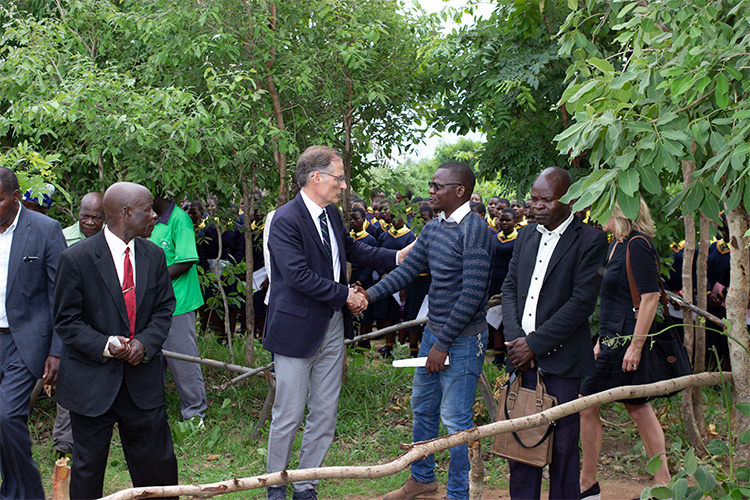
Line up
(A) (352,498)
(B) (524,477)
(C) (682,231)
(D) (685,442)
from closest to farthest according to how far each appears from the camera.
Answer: (B) (524,477) → (A) (352,498) → (D) (685,442) → (C) (682,231)

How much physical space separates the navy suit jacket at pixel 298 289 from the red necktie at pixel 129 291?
2.77ft

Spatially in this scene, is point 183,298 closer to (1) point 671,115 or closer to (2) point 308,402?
(2) point 308,402

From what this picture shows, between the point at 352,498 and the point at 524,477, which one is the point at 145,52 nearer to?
the point at 352,498

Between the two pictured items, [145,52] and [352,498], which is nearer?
[352,498]

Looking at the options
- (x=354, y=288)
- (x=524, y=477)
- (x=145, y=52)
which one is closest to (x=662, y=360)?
(x=524, y=477)

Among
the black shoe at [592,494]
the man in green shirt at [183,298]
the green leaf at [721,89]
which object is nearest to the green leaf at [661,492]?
the green leaf at [721,89]

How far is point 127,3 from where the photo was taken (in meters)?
6.38

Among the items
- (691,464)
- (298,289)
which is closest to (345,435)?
(298,289)

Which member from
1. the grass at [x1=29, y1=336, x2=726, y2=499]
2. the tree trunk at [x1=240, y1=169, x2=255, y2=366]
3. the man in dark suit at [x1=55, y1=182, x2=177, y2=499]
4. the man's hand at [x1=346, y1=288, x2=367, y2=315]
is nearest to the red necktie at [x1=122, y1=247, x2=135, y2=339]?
the man in dark suit at [x1=55, y1=182, x2=177, y2=499]

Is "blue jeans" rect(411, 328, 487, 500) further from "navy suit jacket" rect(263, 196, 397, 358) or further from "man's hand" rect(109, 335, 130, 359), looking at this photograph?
"man's hand" rect(109, 335, 130, 359)

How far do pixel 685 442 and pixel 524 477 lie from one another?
88.5 inches

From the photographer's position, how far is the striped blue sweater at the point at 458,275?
4324 millimetres

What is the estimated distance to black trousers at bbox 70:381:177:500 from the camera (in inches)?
149

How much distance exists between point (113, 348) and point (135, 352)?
121 mm
